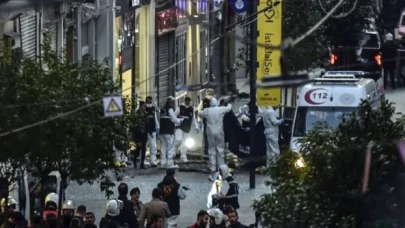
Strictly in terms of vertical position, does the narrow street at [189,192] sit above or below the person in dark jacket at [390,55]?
below

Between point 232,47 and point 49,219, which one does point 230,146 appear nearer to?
point 49,219

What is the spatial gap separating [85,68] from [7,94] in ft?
5.02

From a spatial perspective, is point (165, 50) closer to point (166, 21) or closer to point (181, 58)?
point (166, 21)

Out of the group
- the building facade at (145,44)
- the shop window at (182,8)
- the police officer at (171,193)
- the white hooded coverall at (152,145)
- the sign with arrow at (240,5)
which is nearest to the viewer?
the police officer at (171,193)

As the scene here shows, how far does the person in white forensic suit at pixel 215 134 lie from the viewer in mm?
26766

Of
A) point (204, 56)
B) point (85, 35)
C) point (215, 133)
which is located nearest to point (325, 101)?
point (215, 133)

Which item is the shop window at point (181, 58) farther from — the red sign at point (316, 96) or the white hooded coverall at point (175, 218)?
the white hooded coverall at point (175, 218)

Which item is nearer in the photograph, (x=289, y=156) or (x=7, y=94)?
(x=289, y=156)

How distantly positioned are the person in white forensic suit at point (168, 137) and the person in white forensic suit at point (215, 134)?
27.5 inches

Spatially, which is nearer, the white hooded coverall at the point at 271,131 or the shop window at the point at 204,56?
the white hooded coverall at the point at 271,131

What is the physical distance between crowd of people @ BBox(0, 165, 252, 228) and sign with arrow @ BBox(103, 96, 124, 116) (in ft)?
3.84

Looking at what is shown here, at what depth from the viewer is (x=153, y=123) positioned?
27719mm

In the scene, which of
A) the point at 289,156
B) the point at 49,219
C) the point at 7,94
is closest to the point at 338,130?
the point at 289,156

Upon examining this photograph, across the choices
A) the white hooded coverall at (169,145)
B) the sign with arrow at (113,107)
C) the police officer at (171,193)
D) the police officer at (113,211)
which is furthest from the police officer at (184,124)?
the sign with arrow at (113,107)
